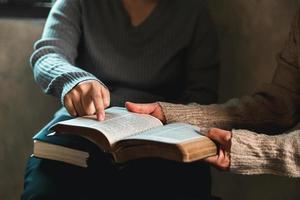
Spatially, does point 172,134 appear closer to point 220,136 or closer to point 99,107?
point 220,136

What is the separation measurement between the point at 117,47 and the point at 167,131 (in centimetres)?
48

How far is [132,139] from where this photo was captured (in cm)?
96

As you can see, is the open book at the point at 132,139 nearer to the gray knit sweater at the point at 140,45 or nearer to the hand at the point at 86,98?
the hand at the point at 86,98

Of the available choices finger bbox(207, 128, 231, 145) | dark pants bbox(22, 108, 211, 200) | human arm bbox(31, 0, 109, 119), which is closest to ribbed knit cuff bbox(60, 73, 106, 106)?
human arm bbox(31, 0, 109, 119)

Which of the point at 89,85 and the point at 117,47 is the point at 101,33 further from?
the point at 89,85

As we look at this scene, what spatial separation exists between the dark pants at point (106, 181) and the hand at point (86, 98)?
9 cm

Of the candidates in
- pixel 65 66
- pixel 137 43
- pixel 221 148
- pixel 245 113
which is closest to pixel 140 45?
pixel 137 43

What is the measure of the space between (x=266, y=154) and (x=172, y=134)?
170 mm

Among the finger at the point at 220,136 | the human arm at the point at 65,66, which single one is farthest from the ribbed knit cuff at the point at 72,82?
the finger at the point at 220,136

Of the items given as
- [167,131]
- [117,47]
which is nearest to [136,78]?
[117,47]

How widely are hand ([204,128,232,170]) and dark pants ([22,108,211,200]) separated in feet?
0.44

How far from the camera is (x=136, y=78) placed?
1.43 meters

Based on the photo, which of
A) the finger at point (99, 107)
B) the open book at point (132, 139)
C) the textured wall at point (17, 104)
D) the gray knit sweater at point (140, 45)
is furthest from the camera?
the textured wall at point (17, 104)

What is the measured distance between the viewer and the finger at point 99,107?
109 cm
